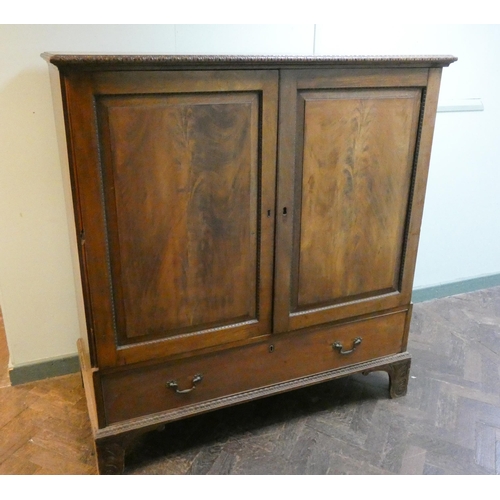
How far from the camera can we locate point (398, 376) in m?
2.05

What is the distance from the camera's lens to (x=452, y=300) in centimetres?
292

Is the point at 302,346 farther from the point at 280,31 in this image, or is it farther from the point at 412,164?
the point at 280,31

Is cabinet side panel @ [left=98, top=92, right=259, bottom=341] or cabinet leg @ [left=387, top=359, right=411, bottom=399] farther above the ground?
cabinet side panel @ [left=98, top=92, right=259, bottom=341]

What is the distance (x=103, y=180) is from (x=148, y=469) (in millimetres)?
994

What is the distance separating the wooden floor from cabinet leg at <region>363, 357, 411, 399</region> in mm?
36

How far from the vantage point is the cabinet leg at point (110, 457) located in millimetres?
1613

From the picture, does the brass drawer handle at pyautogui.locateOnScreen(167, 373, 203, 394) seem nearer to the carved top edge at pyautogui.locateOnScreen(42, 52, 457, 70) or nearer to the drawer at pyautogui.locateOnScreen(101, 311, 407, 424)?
the drawer at pyautogui.locateOnScreen(101, 311, 407, 424)

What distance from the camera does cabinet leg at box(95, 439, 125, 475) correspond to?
1.61m

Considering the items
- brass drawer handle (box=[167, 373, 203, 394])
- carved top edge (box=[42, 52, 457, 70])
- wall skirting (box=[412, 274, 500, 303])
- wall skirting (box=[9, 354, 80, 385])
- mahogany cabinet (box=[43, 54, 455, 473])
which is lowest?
wall skirting (box=[9, 354, 80, 385])

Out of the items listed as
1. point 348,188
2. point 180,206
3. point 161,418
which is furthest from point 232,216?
point 161,418

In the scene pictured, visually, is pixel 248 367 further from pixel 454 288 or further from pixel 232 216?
pixel 454 288

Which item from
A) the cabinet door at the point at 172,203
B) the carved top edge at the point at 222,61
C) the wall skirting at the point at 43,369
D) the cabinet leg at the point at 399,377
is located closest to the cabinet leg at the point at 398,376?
the cabinet leg at the point at 399,377

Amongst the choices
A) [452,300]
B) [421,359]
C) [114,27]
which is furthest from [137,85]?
[452,300]

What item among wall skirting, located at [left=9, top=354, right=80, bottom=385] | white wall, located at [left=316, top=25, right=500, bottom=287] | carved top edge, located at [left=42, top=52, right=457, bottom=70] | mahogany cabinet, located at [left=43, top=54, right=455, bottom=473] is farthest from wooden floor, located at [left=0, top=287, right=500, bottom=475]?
carved top edge, located at [left=42, top=52, right=457, bottom=70]
